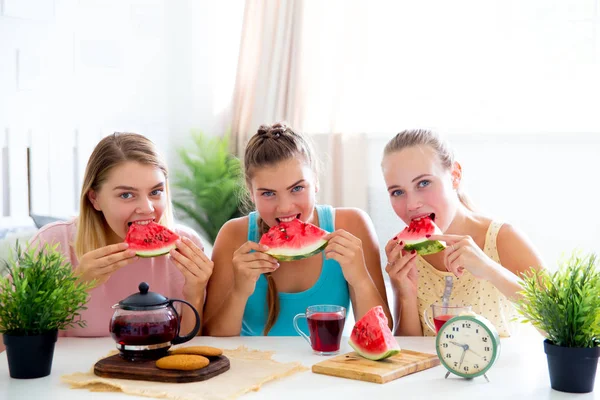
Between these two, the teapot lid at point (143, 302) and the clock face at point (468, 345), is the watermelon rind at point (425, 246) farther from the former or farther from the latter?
the teapot lid at point (143, 302)

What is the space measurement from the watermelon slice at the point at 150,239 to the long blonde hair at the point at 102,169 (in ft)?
0.81

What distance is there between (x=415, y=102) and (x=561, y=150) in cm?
131

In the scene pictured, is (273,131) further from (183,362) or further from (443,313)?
(183,362)

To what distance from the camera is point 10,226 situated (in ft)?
13.1

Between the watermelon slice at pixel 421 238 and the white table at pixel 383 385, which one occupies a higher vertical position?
the watermelon slice at pixel 421 238

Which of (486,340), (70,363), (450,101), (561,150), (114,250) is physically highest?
(450,101)

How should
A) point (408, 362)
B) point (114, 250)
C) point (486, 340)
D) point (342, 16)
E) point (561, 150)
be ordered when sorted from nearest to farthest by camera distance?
point (486, 340) → point (408, 362) → point (114, 250) → point (561, 150) → point (342, 16)

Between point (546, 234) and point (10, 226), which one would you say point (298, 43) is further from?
point (10, 226)

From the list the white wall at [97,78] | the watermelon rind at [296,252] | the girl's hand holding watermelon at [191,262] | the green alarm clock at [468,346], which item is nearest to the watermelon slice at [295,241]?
the watermelon rind at [296,252]

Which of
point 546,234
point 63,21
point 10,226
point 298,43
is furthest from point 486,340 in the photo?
point 298,43

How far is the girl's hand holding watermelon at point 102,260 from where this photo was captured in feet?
8.56

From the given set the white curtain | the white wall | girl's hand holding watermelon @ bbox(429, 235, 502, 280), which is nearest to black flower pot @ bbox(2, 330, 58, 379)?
girl's hand holding watermelon @ bbox(429, 235, 502, 280)

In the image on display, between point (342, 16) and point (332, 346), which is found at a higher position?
point (342, 16)

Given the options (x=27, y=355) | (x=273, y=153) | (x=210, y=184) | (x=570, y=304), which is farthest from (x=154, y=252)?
(x=210, y=184)
